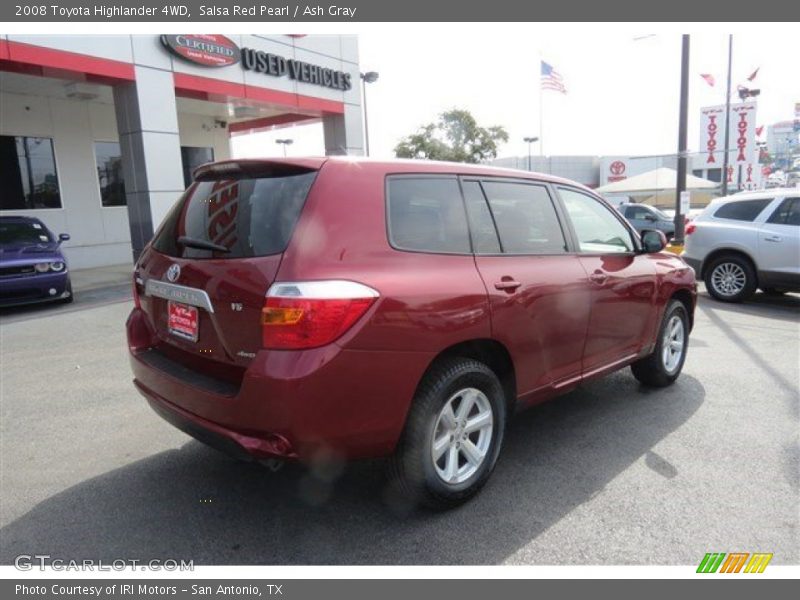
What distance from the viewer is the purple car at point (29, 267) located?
895 centimetres

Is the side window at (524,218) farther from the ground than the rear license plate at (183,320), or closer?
farther from the ground

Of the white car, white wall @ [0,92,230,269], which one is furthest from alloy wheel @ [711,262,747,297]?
white wall @ [0,92,230,269]

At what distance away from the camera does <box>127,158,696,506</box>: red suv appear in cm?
249

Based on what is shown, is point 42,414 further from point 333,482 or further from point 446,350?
point 446,350

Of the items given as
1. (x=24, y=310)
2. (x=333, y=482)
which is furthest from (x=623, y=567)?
(x=24, y=310)

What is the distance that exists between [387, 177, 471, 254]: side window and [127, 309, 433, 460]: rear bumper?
58 centimetres

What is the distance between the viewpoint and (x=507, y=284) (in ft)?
10.5

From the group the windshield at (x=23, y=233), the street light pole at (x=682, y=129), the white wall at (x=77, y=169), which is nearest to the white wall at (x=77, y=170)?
the white wall at (x=77, y=169)

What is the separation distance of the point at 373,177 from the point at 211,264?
2.89 ft

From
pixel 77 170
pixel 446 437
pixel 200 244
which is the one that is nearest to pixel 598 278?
pixel 446 437

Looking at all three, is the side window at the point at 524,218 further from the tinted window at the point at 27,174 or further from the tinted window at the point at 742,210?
the tinted window at the point at 27,174

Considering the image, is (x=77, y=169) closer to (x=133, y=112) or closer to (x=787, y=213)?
(x=133, y=112)

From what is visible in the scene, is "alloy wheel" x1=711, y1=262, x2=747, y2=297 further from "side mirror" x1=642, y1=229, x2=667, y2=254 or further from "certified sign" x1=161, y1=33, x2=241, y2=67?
"certified sign" x1=161, y1=33, x2=241, y2=67

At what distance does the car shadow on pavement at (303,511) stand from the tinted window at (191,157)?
53.5 feet
